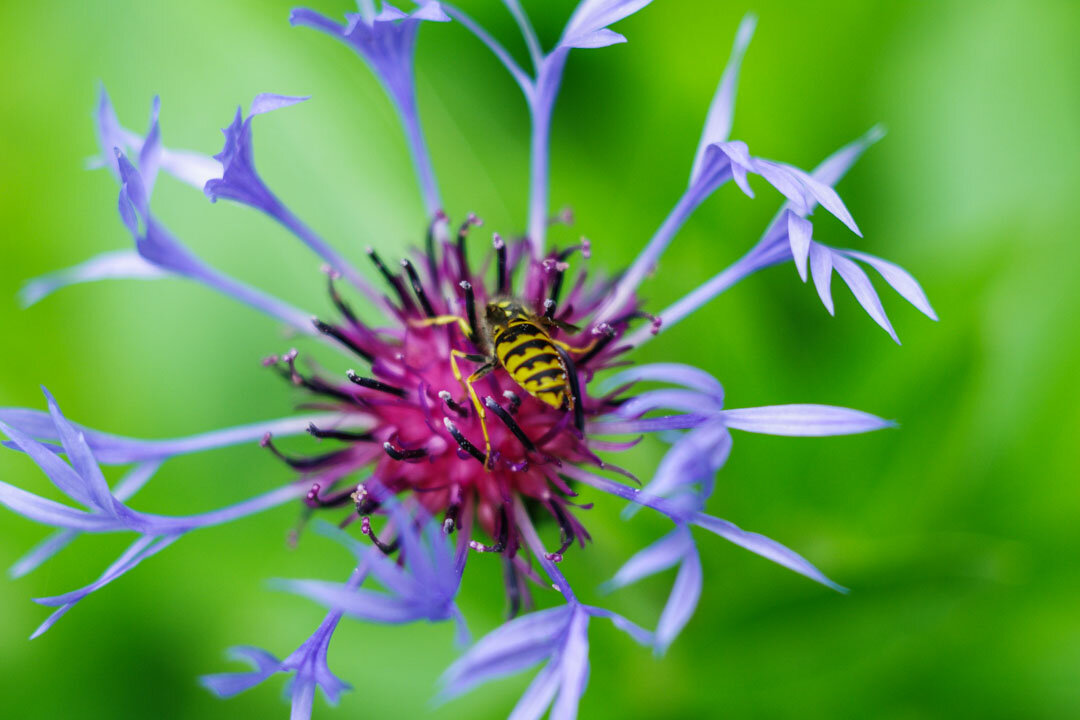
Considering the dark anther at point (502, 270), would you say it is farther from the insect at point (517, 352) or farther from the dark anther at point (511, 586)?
the dark anther at point (511, 586)

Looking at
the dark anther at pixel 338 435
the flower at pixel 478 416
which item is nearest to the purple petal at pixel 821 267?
the flower at pixel 478 416

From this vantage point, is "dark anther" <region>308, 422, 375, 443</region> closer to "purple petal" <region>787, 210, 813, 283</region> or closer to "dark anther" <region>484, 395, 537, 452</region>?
"dark anther" <region>484, 395, 537, 452</region>

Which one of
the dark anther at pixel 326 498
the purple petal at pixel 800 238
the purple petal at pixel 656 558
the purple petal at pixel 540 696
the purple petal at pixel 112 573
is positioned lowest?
the purple petal at pixel 540 696

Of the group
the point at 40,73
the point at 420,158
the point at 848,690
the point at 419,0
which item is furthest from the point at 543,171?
the point at 40,73

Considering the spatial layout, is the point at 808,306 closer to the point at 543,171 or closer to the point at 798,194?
the point at 543,171

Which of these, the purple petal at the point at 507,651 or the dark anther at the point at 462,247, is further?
the dark anther at the point at 462,247

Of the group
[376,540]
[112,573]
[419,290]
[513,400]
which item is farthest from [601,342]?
[112,573]

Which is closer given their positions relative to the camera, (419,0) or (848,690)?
(419,0)
